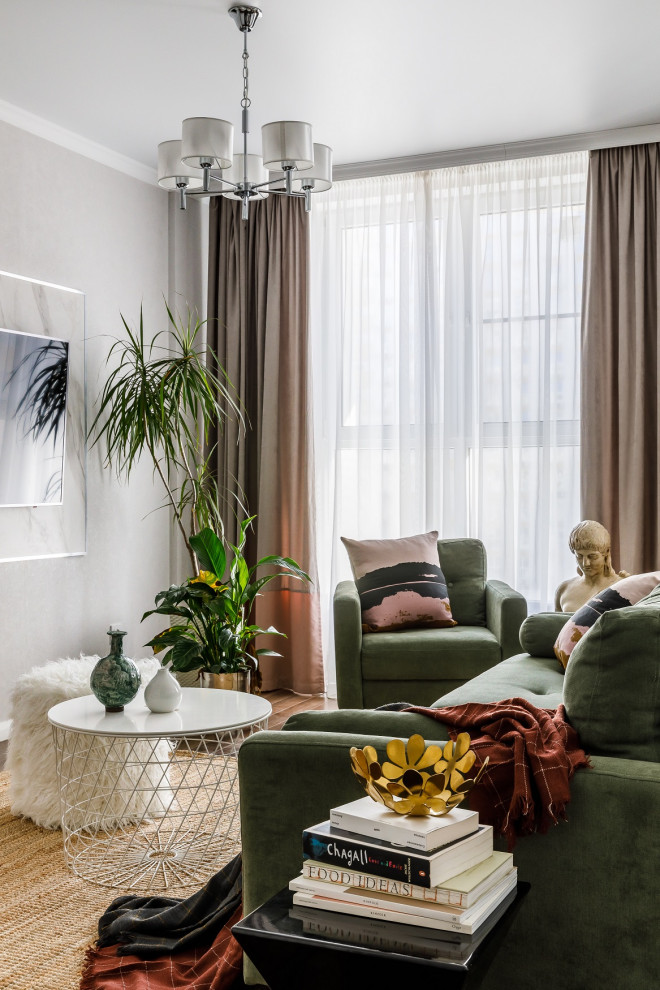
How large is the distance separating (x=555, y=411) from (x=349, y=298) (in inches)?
53.3

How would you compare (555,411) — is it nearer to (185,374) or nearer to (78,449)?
(185,374)

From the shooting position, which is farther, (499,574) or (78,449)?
(499,574)

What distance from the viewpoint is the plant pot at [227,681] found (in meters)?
4.11

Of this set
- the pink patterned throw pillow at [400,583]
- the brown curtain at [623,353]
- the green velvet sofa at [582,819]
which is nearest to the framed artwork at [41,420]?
the pink patterned throw pillow at [400,583]

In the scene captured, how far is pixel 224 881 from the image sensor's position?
226cm

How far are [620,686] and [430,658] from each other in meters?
2.38

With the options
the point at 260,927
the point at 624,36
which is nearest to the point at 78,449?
the point at 624,36

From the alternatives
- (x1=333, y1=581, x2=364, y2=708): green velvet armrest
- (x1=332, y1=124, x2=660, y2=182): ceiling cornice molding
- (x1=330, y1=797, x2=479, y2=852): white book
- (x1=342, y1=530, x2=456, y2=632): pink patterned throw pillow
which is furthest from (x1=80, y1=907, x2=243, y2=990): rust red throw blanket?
(x1=332, y1=124, x2=660, y2=182): ceiling cornice molding

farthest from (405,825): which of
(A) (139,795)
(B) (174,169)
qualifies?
(B) (174,169)

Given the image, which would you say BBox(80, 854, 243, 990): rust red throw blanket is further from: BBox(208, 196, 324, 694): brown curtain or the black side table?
BBox(208, 196, 324, 694): brown curtain

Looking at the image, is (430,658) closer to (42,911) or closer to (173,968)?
(42,911)

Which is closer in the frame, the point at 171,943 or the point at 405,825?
the point at 405,825

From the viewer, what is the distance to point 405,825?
1.32 m

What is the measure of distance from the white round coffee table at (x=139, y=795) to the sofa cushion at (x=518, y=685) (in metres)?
0.62
